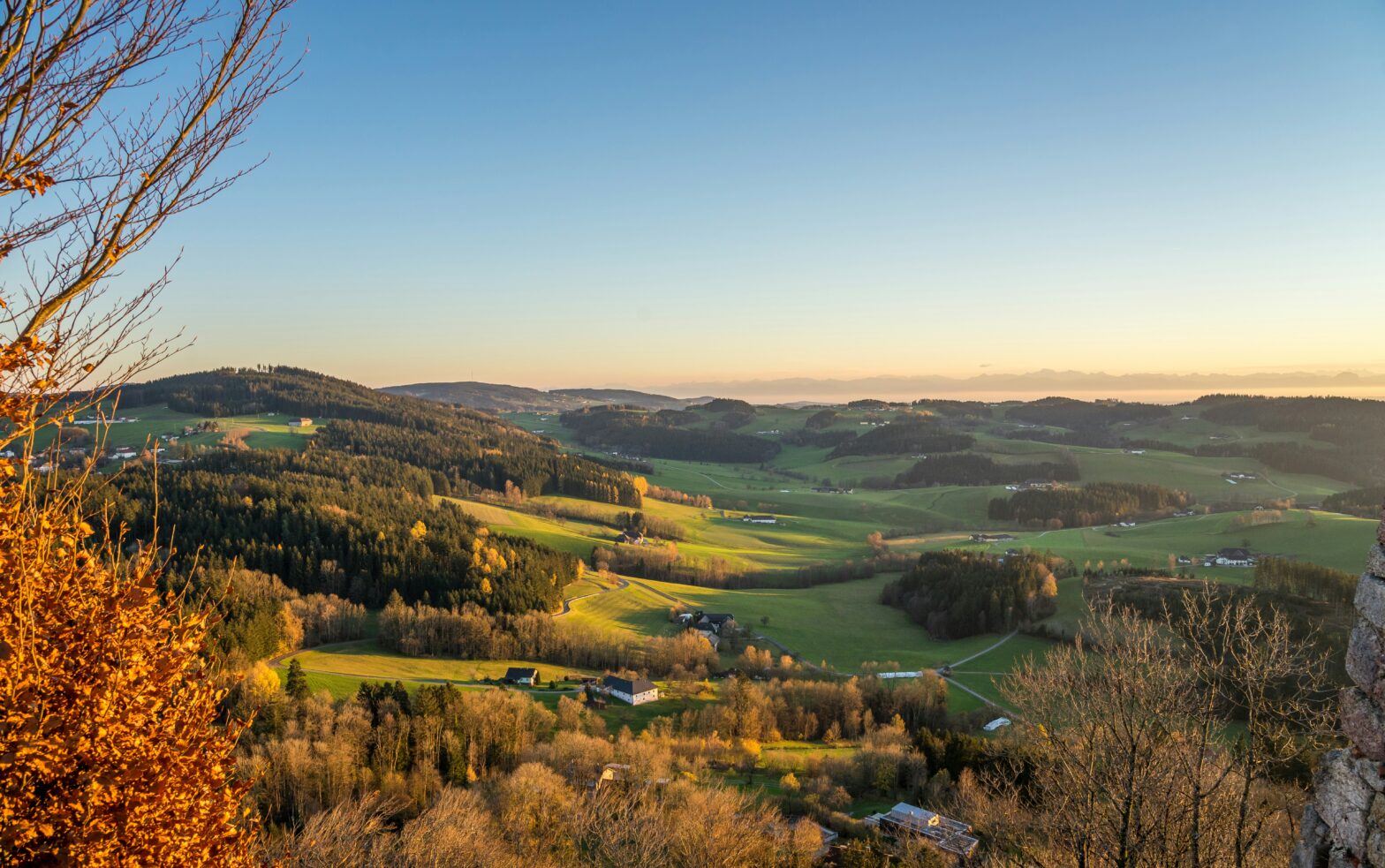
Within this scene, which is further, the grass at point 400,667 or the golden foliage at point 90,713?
the grass at point 400,667

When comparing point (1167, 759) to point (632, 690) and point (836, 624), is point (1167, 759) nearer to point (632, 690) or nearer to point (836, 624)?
point (632, 690)

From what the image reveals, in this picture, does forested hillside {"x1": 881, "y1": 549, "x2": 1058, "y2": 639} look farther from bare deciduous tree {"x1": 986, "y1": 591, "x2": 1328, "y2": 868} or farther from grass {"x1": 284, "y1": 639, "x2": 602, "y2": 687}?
bare deciduous tree {"x1": 986, "y1": 591, "x2": 1328, "y2": 868}

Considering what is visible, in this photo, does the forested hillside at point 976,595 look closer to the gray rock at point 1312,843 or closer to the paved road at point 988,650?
the paved road at point 988,650

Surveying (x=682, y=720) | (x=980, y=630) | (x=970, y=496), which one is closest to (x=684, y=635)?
(x=682, y=720)

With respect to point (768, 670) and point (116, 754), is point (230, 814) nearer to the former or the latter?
point (116, 754)

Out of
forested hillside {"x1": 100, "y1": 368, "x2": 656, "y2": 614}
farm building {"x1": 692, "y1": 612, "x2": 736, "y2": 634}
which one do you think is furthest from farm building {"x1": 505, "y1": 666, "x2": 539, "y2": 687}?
farm building {"x1": 692, "y1": 612, "x2": 736, "y2": 634}

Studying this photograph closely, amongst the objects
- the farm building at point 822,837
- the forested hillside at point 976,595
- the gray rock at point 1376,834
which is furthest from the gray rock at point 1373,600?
the forested hillside at point 976,595
